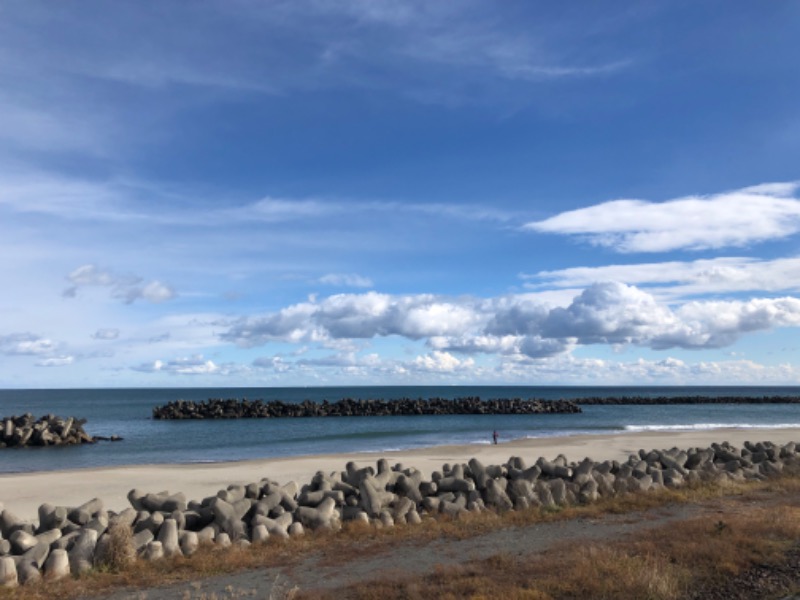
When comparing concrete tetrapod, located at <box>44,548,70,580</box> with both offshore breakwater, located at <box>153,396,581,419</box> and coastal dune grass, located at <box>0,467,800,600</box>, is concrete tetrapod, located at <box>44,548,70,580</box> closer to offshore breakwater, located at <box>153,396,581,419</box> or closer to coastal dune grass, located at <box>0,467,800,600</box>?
coastal dune grass, located at <box>0,467,800,600</box>

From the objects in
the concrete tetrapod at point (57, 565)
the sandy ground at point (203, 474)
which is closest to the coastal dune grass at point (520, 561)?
the concrete tetrapod at point (57, 565)

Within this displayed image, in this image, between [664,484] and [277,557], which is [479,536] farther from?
[664,484]

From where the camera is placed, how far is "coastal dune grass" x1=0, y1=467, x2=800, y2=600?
22.9 ft

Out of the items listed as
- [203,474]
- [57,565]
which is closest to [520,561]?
[57,565]

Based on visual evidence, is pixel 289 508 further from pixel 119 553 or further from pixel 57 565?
pixel 57 565

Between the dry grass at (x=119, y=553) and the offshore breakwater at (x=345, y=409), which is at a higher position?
the dry grass at (x=119, y=553)

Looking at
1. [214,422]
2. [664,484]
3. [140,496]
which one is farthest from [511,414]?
[140,496]

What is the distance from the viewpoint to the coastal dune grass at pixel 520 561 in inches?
275

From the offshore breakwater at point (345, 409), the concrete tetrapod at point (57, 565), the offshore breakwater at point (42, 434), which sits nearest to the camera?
the concrete tetrapod at point (57, 565)

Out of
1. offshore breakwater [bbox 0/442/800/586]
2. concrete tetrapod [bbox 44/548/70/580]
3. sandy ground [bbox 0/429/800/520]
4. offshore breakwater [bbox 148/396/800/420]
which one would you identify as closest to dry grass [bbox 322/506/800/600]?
offshore breakwater [bbox 0/442/800/586]

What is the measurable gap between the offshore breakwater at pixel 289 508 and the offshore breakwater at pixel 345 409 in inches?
2148

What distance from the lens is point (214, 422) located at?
60344 millimetres

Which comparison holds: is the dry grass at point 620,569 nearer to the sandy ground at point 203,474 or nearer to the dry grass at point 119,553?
the dry grass at point 119,553

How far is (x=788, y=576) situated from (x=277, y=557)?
617 cm
